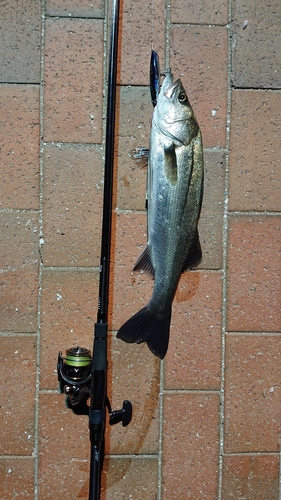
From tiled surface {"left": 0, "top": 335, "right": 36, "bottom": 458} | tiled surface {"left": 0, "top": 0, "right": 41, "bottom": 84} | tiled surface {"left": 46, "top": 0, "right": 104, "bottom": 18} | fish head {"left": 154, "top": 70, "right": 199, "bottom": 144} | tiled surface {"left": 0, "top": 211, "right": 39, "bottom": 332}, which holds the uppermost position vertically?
tiled surface {"left": 46, "top": 0, "right": 104, "bottom": 18}

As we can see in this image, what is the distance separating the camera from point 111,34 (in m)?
2.43

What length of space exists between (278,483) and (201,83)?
226 centimetres

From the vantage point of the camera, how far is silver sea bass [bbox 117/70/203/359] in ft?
7.58

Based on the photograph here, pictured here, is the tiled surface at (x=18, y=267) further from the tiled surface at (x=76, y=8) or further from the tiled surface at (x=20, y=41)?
the tiled surface at (x=76, y=8)

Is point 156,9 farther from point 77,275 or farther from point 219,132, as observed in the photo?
point 77,275

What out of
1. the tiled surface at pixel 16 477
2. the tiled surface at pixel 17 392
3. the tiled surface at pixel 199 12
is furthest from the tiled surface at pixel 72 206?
the tiled surface at pixel 16 477

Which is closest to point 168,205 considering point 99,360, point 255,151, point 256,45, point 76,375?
point 255,151

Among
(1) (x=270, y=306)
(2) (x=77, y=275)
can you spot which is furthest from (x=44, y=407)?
(1) (x=270, y=306)

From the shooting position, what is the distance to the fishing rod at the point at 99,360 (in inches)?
93.8

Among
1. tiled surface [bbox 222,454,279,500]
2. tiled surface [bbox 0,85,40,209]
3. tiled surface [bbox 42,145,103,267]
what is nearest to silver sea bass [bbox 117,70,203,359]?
tiled surface [bbox 42,145,103,267]

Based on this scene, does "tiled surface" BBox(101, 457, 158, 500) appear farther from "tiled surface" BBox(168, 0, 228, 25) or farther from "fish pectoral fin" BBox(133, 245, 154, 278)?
"tiled surface" BBox(168, 0, 228, 25)

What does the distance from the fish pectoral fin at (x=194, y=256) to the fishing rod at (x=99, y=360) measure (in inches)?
16.7

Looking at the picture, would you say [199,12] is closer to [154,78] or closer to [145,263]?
[154,78]

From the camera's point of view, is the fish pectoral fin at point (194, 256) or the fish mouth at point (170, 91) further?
the fish pectoral fin at point (194, 256)
